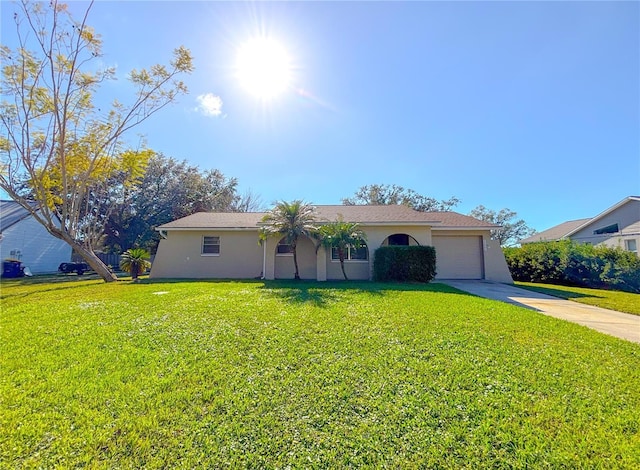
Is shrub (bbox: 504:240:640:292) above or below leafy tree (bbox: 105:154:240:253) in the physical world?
below

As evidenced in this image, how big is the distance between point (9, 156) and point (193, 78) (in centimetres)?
1008

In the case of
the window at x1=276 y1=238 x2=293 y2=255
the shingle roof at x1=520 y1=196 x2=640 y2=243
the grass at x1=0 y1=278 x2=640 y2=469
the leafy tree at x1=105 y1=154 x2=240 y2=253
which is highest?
the leafy tree at x1=105 y1=154 x2=240 y2=253

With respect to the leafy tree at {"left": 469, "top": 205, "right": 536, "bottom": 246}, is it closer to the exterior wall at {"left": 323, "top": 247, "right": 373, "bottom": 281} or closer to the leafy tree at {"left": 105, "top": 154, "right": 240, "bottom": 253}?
the exterior wall at {"left": 323, "top": 247, "right": 373, "bottom": 281}

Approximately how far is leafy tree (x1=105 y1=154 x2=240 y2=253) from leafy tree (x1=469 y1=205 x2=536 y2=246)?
1536 inches

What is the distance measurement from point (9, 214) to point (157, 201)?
10535 millimetres

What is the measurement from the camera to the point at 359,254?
14.5m

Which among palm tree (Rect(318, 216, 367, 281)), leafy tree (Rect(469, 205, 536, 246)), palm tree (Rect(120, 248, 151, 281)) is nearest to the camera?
palm tree (Rect(318, 216, 367, 281))

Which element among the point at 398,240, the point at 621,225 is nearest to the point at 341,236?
the point at 398,240

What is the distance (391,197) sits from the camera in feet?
116

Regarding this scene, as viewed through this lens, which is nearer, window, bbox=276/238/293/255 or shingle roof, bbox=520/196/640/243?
window, bbox=276/238/293/255

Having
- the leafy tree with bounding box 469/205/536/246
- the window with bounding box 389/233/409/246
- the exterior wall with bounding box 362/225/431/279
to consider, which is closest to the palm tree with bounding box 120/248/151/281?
the exterior wall with bounding box 362/225/431/279

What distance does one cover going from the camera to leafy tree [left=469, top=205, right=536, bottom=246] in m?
42.8

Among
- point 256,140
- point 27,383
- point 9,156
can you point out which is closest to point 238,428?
point 27,383

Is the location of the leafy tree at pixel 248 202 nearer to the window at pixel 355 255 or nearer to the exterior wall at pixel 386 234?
the window at pixel 355 255
